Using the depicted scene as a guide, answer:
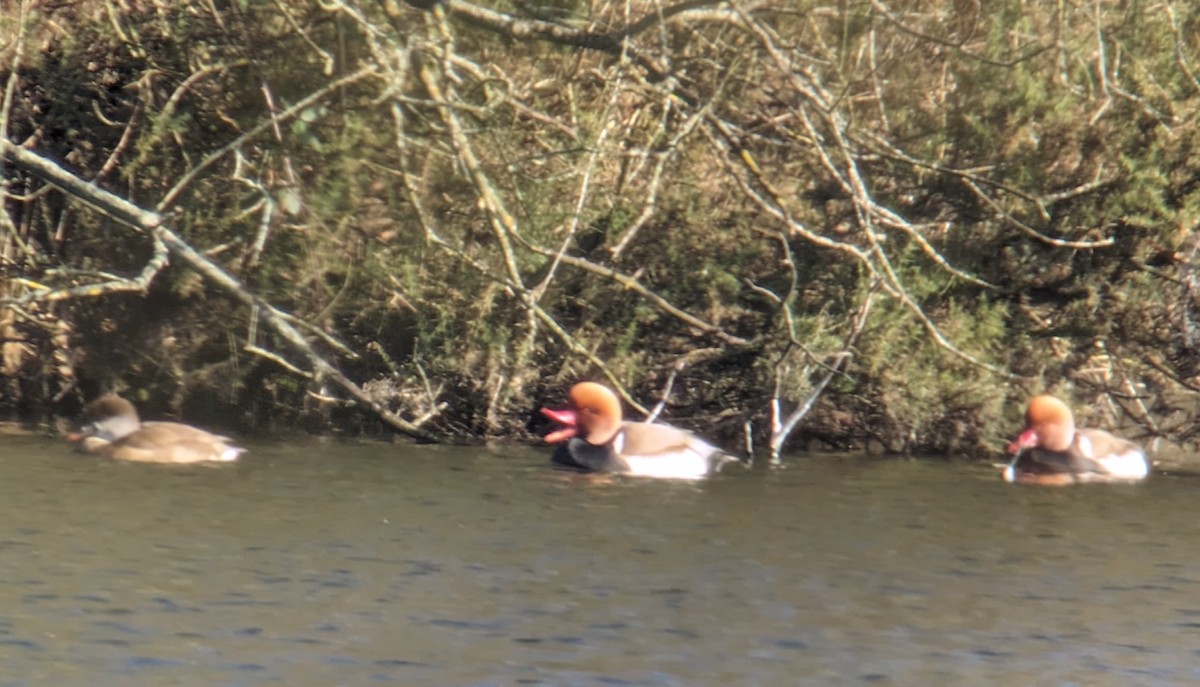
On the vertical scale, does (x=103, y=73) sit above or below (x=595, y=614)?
above

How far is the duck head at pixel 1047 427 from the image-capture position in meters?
10.9

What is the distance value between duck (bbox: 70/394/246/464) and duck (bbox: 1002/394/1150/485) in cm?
464

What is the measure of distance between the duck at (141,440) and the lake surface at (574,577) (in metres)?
0.16

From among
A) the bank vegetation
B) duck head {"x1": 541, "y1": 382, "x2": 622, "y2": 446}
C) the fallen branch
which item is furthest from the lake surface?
the bank vegetation

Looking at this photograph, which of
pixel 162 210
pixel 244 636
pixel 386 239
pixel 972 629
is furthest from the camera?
pixel 386 239

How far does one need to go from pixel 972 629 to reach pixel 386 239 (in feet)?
17.8

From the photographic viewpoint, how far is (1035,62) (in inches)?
426

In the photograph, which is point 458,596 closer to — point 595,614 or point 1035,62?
point 595,614

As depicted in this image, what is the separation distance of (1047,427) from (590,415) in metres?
2.73

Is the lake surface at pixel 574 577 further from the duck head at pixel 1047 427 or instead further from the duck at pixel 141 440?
the duck head at pixel 1047 427

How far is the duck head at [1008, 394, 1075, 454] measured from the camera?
1085 centimetres

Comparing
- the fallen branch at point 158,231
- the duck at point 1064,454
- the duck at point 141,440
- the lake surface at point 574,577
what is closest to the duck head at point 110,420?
the duck at point 141,440

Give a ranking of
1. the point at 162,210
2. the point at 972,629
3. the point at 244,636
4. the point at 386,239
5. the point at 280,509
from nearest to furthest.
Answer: the point at 244,636 → the point at 972,629 → the point at 280,509 → the point at 162,210 → the point at 386,239

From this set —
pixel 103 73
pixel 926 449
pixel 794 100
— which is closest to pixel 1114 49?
pixel 794 100
